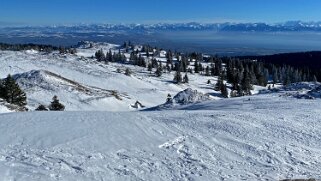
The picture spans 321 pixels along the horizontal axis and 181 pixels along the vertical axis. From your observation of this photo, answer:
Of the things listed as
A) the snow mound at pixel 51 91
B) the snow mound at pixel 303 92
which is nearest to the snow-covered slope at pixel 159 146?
the snow mound at pixel 303 92

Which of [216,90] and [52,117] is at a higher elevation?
[52,117]

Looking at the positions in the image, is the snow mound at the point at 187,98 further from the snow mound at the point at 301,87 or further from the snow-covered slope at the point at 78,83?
the snow-covered slope at the point at 78,83

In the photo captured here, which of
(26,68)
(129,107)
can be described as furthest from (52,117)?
(26,68)

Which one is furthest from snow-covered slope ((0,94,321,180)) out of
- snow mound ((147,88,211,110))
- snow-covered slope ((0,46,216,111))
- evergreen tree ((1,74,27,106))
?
snow-covered slope ((0,46,216,111))

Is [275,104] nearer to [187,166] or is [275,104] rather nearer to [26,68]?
[187,166]

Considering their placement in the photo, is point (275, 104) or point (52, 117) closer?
point (52, 117)

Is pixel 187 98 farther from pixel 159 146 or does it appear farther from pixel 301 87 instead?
pixel 159 146

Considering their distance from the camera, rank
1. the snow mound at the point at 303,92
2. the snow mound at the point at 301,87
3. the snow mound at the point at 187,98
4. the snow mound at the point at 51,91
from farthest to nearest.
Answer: the snow mound at the point at 51,91, the snow mound at the point at 301,87, the snow mound at the point at 187,98, the snow mound at the point at 303,92

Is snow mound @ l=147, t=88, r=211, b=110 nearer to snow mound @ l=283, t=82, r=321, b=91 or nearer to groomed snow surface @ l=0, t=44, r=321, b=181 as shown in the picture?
snow mound @ l=283, t=82, r=321, b=91
